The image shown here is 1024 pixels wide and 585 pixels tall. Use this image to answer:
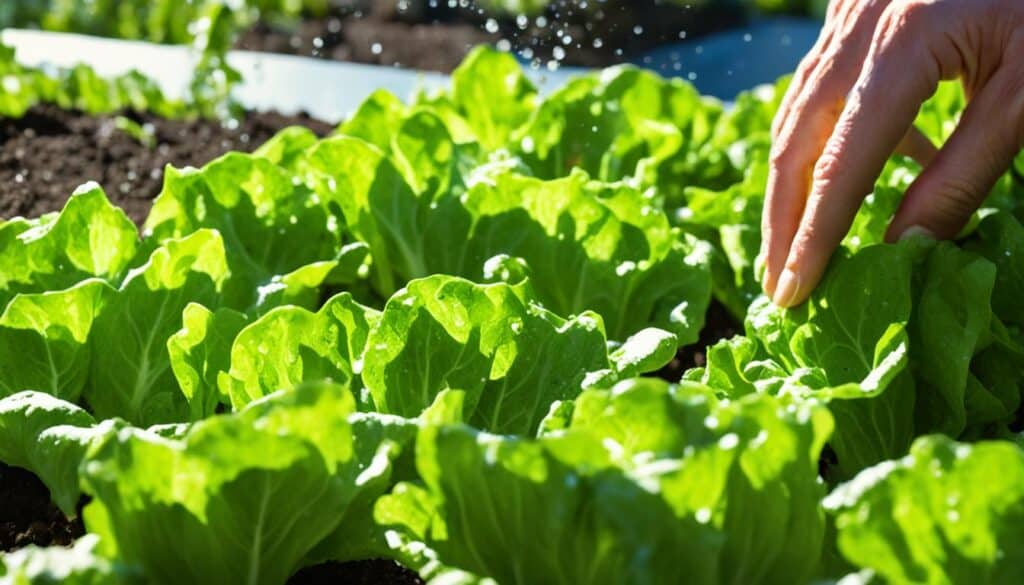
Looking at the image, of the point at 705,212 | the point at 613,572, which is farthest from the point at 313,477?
the point at 705,212

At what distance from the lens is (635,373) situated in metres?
1.95

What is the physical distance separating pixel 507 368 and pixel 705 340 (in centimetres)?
81

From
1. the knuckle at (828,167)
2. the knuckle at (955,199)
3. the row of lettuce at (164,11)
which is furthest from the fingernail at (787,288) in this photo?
the row of lettuce at (164,11)

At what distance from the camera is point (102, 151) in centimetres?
346

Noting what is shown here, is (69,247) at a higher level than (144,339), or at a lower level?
higher

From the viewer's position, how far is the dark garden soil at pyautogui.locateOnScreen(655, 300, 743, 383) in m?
2.56

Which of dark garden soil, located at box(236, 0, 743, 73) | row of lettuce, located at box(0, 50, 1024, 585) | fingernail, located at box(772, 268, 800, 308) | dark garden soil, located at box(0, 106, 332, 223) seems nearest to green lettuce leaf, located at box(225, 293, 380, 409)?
row of lettuce, located at box(0, 50, 1024, 585)

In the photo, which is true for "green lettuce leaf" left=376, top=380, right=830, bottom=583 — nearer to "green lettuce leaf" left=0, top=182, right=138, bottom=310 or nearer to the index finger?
the index finger

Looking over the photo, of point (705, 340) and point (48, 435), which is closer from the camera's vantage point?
point (48, 435)

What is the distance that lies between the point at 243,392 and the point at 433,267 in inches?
27.7

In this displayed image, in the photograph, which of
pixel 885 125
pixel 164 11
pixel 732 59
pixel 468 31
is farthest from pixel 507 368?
pixel 468 31

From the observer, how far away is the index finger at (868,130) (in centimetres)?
208

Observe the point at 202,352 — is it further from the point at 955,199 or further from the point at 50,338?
the point at 955,199

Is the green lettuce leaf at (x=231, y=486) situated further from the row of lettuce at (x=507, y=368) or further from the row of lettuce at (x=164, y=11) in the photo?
the row of lettuce at (x=164, y=11)
